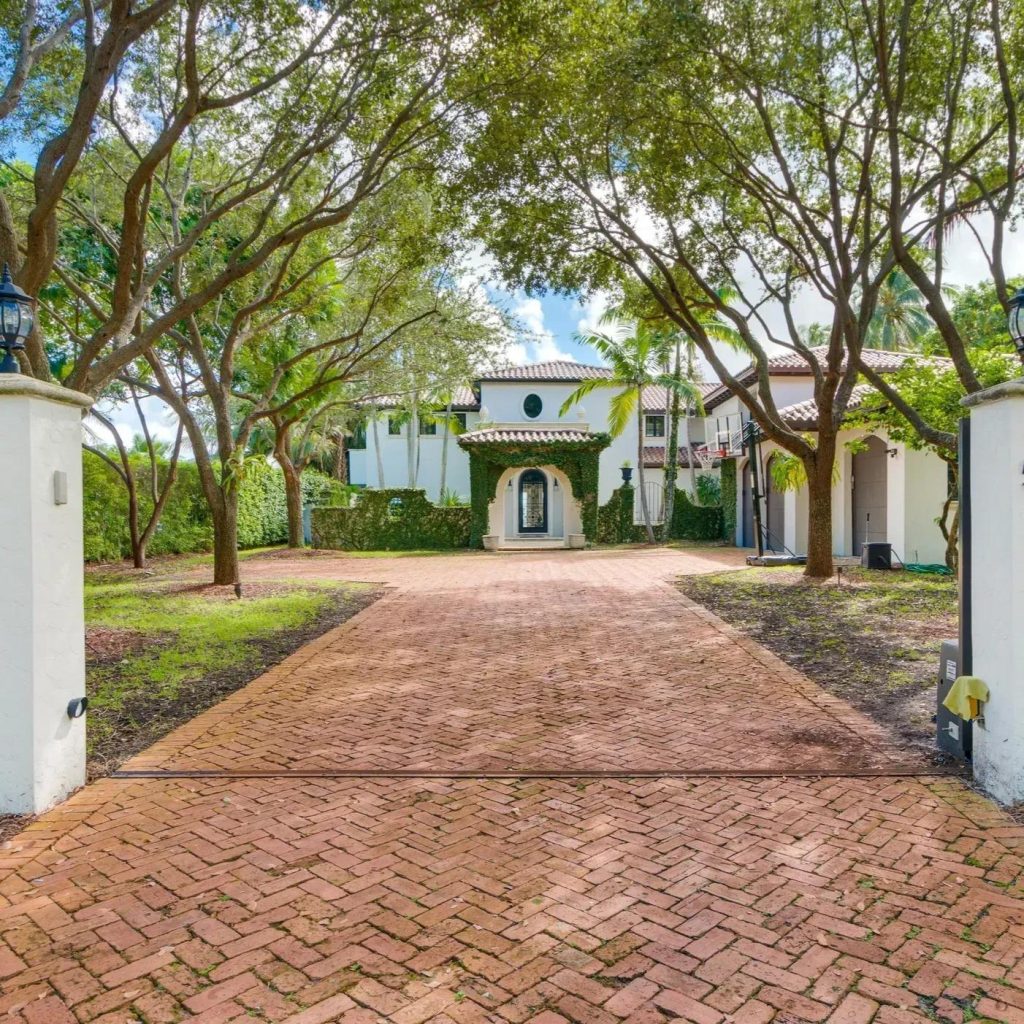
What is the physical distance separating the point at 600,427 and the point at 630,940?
31.8m

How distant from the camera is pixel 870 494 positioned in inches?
733

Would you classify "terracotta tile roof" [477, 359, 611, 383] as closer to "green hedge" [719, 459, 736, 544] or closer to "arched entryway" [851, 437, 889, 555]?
"green hedge" [719, 459, 736, 544]

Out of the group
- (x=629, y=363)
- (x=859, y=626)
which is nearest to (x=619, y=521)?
(x=629, y=363)

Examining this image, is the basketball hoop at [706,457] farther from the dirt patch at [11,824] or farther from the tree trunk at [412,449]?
the dirt patch at [11,824]

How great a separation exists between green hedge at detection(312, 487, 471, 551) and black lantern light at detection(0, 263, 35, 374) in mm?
21217

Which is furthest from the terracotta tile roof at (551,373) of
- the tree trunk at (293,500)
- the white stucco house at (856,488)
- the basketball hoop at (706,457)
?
the tree trunk at (293,500)

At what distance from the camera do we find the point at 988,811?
3.89m

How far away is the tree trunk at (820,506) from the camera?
13.0m

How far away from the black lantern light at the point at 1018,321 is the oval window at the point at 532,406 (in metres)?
29.3

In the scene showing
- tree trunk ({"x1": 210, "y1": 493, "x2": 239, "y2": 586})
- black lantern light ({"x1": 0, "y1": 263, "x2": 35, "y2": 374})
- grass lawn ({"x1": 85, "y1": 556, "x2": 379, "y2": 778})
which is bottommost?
grass lawn ({"x1": 85, "y1": 556, "x2": 379, "y2": 778})

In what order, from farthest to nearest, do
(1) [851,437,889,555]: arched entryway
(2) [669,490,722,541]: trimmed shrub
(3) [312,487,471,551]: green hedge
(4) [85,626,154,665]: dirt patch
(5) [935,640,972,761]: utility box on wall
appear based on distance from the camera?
(2) [669,490,722,541]: trimmed shrub < (3) [312,487,471,551]: green hedge < (1) [851,437,889,555]: arched entryway < (4) [85,626,154,665]: dirt patch < (5) [935,640,972,761]: utility box on wall

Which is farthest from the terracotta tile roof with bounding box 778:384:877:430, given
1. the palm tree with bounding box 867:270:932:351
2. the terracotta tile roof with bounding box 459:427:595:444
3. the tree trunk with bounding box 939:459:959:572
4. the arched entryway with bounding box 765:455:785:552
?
the palm tree with bounding box 867:270:932:351

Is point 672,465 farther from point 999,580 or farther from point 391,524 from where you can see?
point 999,580

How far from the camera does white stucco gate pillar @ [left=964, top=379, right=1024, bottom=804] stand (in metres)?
3.77
